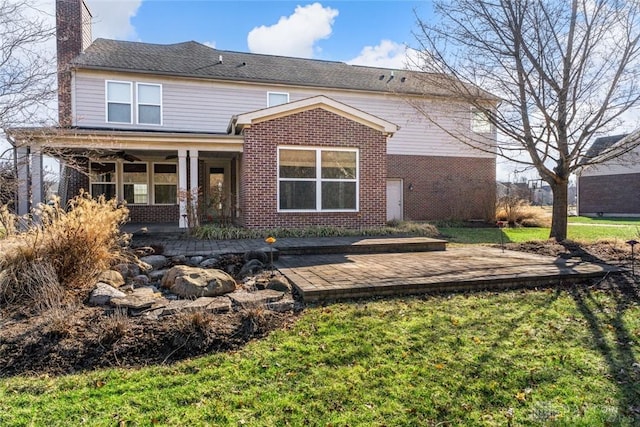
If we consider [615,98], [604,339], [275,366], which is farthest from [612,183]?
[275,366]

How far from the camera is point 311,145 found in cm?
1162

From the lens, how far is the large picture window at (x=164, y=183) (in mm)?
15578

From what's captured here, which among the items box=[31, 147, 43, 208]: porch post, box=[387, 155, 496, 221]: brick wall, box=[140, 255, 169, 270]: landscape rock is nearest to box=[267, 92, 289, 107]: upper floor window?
box=[387, 155, 496, 221]: brick wall

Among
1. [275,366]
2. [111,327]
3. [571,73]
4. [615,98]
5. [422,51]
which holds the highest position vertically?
[422,51]

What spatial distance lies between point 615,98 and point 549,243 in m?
4.08

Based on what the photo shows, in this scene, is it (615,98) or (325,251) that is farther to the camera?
(615,98)

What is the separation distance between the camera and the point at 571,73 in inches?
409

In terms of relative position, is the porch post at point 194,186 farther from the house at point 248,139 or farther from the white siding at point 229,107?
the white siding at point 229,107

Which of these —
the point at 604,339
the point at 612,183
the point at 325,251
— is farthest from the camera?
the point at 612,183

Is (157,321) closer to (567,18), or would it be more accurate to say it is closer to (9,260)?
(9,260)

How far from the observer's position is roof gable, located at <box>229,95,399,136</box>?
36.4 ft

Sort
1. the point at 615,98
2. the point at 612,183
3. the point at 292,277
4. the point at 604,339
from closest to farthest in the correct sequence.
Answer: the point at 604,339, the point at 292,277, the point at 615,98, the point at 612,183

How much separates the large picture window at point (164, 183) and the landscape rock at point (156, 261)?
359 inches

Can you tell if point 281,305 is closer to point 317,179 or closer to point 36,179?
point 317,179
